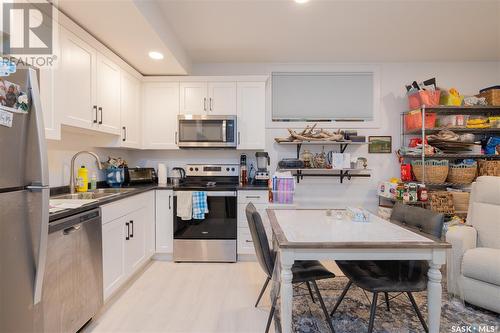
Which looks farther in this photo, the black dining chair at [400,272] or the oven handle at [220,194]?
the oven handle at [220,194]

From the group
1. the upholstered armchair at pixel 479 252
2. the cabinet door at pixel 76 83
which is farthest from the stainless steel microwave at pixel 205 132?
the upholstered armchair at pixel 479 252

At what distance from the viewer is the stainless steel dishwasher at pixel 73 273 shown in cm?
146

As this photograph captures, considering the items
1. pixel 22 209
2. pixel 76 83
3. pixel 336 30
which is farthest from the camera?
pixel 336 30

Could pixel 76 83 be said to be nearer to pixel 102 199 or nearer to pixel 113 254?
pixel 102 199

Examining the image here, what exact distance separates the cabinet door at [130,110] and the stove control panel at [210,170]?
747 millimetres

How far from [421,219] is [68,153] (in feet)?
10.2

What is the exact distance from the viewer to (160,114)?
3.33 m

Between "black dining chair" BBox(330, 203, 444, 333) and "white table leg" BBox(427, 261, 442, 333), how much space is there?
9 cm

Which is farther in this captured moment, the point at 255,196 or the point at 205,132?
the point at 205,132

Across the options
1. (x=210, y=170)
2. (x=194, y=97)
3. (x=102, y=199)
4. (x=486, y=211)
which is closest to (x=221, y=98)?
(x=194, y=97)

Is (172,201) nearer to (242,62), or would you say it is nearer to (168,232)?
(168,232)

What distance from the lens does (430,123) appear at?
3.14 meters

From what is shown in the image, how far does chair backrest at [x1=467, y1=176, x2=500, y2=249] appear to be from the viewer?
2127mm

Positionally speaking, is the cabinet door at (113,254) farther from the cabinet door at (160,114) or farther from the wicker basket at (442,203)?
the wicker basket at (442,203)
